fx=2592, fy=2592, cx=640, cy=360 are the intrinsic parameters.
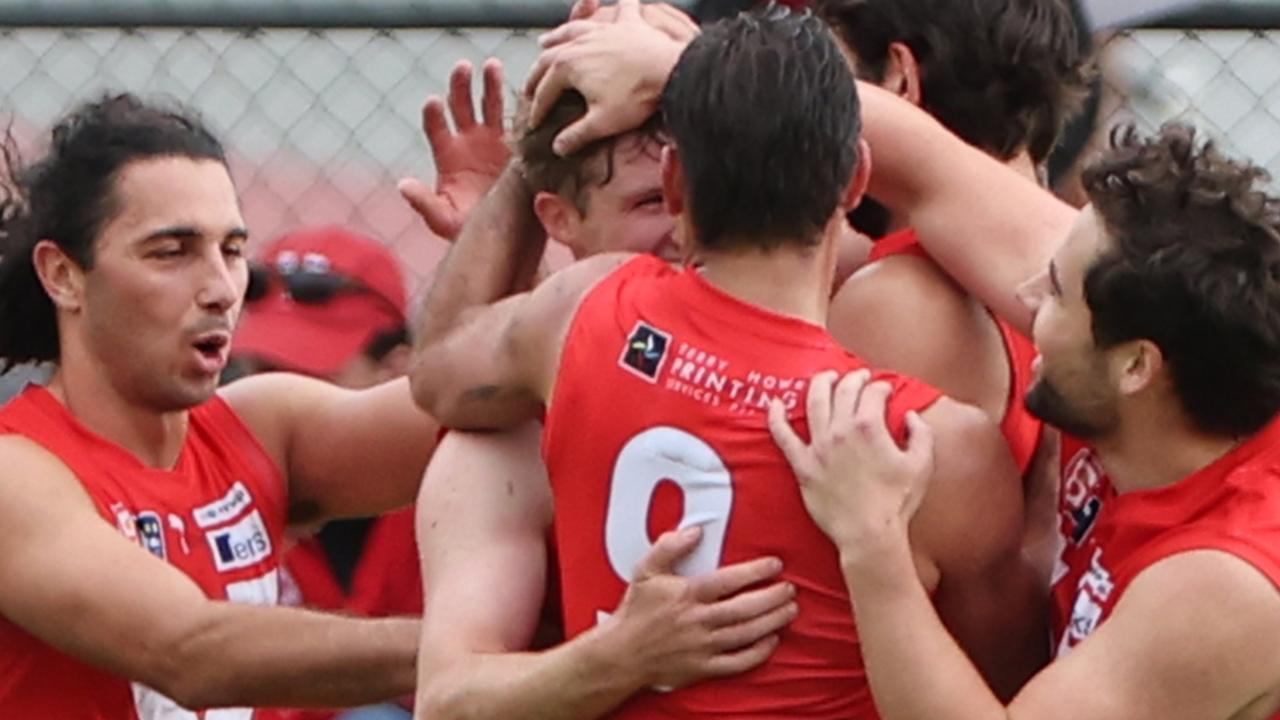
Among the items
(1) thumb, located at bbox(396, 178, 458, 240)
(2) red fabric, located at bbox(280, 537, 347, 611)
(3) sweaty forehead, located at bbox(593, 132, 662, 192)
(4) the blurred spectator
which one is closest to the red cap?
(4) the blurred spectator

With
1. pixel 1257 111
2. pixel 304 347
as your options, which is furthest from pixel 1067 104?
pixel 304 347

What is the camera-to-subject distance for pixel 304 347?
4.82 meters

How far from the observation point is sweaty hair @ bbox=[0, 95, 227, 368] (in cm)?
371

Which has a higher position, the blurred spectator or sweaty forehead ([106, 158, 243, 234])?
sweaty forehead ([106, 158, 243, 234])

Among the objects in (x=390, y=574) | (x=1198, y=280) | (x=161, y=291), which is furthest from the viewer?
(x=390, y=574)

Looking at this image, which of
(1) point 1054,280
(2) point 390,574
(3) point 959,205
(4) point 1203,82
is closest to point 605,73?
(3) point 959,205

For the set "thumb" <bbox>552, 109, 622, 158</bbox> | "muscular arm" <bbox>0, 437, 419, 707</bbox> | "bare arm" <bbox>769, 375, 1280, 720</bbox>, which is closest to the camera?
"bare arm" <bbox>769, 375, 1280, 720</bbox>

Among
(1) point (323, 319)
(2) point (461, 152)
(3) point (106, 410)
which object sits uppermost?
(2) point (461, 152)

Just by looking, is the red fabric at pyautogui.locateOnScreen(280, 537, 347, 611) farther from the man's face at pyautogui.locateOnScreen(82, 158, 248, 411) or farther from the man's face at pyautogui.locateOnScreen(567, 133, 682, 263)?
the man's face at pyautogui.locateOnScreen(567, 133, 682, 263)

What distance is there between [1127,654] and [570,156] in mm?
887

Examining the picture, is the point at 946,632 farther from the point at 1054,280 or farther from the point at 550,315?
the point at 550,315

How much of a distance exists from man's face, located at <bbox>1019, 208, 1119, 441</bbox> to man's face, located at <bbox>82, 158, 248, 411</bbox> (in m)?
1.30

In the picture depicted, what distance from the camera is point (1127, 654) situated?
2.67m

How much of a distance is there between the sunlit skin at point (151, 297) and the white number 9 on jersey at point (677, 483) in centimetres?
108
